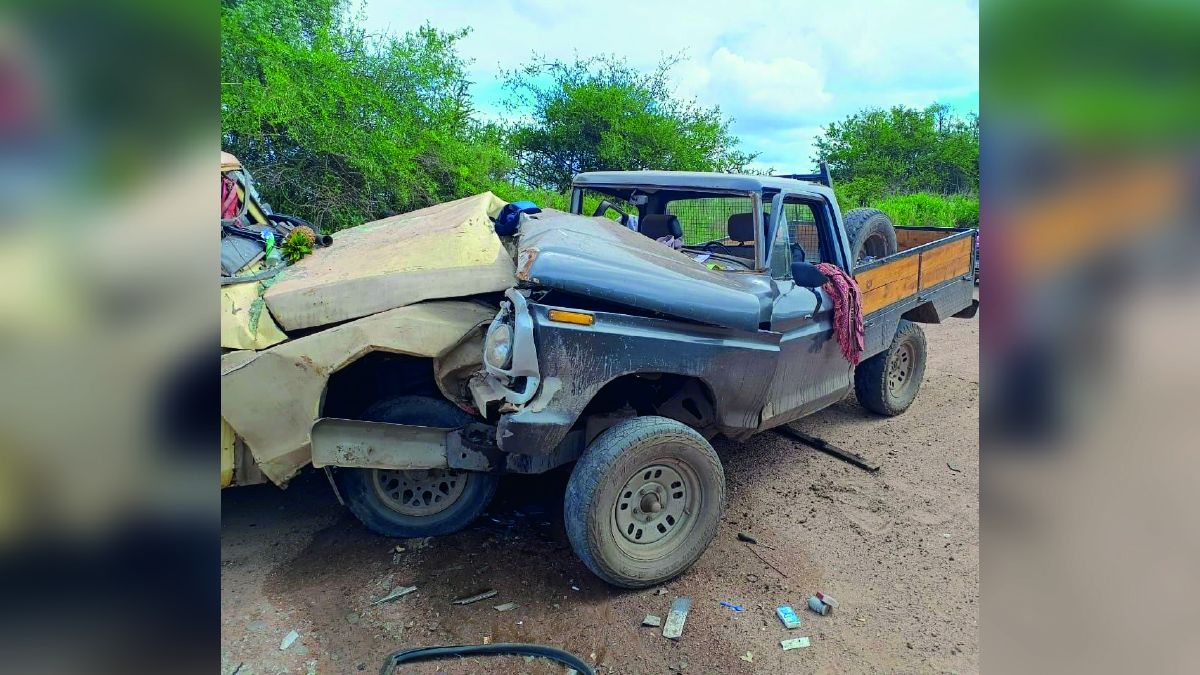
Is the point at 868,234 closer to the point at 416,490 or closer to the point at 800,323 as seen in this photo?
the point at 800,323

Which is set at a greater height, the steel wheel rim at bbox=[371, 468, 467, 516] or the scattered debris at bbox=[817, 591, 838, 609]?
the steel wheel rim at bbox=[371, 468, 467, 516]

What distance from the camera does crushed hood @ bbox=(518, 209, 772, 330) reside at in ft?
10.8

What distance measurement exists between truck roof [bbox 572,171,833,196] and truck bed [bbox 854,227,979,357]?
834 mm

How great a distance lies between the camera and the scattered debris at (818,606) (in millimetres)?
3363

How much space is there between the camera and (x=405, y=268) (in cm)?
373

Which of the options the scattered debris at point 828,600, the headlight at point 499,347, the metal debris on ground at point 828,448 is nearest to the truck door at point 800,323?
the metal debris on ground at point 828,448

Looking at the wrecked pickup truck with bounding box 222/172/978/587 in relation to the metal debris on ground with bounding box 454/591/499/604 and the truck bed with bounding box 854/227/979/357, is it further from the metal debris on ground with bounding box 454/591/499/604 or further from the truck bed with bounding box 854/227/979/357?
the truck bed with bounding box 854/227/979/357

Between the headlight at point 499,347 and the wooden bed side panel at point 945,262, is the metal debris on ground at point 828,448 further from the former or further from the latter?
the headlight at point 499,347

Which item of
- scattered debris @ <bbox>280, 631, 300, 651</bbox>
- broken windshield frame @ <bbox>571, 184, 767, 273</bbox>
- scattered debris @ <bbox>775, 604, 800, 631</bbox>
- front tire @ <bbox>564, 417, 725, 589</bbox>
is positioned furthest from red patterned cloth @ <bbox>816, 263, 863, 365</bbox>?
scattered debris @ <bbox>280, 631, 300, 651</bbox>

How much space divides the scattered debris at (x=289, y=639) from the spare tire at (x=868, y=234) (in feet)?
15.1

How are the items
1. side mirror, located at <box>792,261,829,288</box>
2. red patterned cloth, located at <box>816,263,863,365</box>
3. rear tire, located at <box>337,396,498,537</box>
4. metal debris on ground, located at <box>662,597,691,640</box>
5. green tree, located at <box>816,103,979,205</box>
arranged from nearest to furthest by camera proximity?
1. metal debris on ground, located at <box>662,597,691,640</box>
2. rear tire, located at <box>337,396,498,537</box>
3. side mirror, located at <box>792,261,829,288</box>
4. red patterned cloth, located at <box>816,263,863,365</box>
5. green tree, located at <box>816,103,979,205</box>
